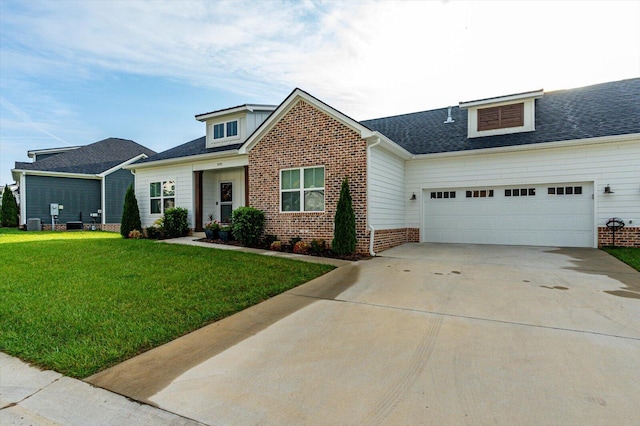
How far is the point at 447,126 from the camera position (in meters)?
14.2

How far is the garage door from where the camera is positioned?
1070cm

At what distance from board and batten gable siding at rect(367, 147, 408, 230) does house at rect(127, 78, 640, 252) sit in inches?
1.5

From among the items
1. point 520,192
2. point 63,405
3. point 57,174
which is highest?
point 57,174

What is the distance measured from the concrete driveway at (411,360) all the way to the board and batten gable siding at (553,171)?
5.48 m

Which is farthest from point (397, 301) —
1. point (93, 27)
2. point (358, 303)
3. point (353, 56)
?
point (93, 27)

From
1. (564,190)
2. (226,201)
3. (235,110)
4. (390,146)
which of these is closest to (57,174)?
(226,201)

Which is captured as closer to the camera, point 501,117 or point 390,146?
point 390,146

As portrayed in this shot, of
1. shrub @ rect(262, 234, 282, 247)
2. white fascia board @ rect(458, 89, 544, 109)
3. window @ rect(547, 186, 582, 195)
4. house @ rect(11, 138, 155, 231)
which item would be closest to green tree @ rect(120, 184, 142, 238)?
house @ rect(11, 138, 155, 231)

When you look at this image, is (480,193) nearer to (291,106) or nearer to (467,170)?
(467,170)

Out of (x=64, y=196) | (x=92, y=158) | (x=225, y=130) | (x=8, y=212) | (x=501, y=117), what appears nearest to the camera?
(x=501, y=117)

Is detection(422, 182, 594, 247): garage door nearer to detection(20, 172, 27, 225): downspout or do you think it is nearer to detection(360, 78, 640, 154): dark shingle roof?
detection(360, 78, 640, 154): dark shingle roof

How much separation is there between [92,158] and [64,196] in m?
4.77

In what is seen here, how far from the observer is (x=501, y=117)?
41.1ft

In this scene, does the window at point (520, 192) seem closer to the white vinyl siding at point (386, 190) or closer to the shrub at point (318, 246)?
the white vinyl siding at point (386, 190)
